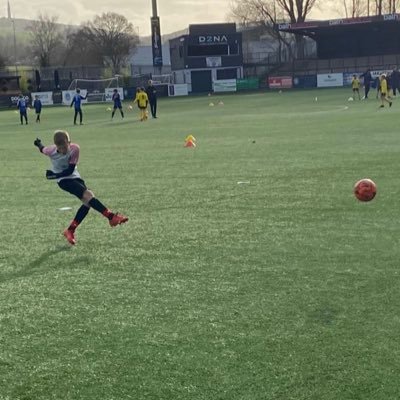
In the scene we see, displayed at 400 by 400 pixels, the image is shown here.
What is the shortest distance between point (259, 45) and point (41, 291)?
93650 millimetres

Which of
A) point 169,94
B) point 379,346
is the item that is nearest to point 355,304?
point 379,346

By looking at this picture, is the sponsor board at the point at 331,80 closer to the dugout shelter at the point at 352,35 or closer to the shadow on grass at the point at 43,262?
the dugout shelter at the point at 352,35

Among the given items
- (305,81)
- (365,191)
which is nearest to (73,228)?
(365,191)

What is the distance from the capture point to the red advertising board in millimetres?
64625

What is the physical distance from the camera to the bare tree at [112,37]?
322 feet

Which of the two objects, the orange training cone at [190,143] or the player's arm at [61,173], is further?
the orange training cone at [190,143]

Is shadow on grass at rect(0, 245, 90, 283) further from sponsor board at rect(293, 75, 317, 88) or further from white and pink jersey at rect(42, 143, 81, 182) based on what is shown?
sponsor board at rect(293, 75, 317, 88)

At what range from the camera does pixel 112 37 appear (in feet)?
329

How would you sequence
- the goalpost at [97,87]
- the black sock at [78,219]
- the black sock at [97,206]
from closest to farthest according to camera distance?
the black sock at [78,219] → the black sock at [97,206] → the goalpost at [97,87]

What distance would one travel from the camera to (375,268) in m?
6.69

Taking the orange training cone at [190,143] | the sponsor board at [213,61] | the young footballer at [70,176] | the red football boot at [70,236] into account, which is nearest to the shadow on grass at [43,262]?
the red football boot at [70,236]

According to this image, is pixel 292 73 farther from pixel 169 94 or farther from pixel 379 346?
pixel 379 346

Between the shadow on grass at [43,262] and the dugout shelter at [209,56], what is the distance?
195ft

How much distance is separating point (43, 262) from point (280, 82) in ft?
196
